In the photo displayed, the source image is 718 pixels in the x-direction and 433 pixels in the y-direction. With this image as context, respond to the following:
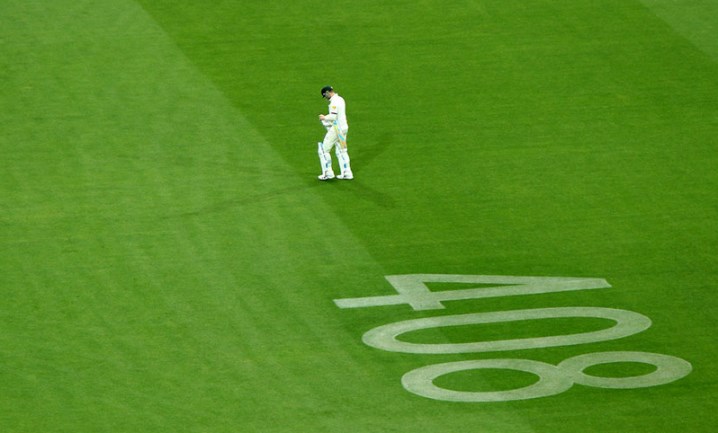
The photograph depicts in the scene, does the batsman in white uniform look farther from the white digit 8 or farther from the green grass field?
the white digit 8

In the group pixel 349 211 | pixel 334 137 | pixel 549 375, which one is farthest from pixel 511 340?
pixel 334 137

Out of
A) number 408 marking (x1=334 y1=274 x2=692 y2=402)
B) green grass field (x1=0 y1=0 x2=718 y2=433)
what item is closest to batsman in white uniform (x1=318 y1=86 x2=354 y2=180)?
green grass field (x1=0 y1=0 x2=718 y2=433)

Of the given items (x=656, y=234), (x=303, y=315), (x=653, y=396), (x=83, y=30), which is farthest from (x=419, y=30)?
(x=653, y=396)

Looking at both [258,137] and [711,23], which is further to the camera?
[711,23]

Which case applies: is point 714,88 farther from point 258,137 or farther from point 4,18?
point 4,18

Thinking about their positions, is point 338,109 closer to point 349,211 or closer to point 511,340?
point 349,211

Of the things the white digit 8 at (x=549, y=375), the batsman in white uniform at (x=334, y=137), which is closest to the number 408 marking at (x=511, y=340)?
the white digit 8 at (x=549, y=375)

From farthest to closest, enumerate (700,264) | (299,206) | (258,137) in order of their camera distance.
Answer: (258,137)
(299,206)
(700,264)

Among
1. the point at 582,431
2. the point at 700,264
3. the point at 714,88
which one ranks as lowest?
the point at 582,431

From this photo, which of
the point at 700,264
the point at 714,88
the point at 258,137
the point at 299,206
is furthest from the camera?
the point at 714,88
